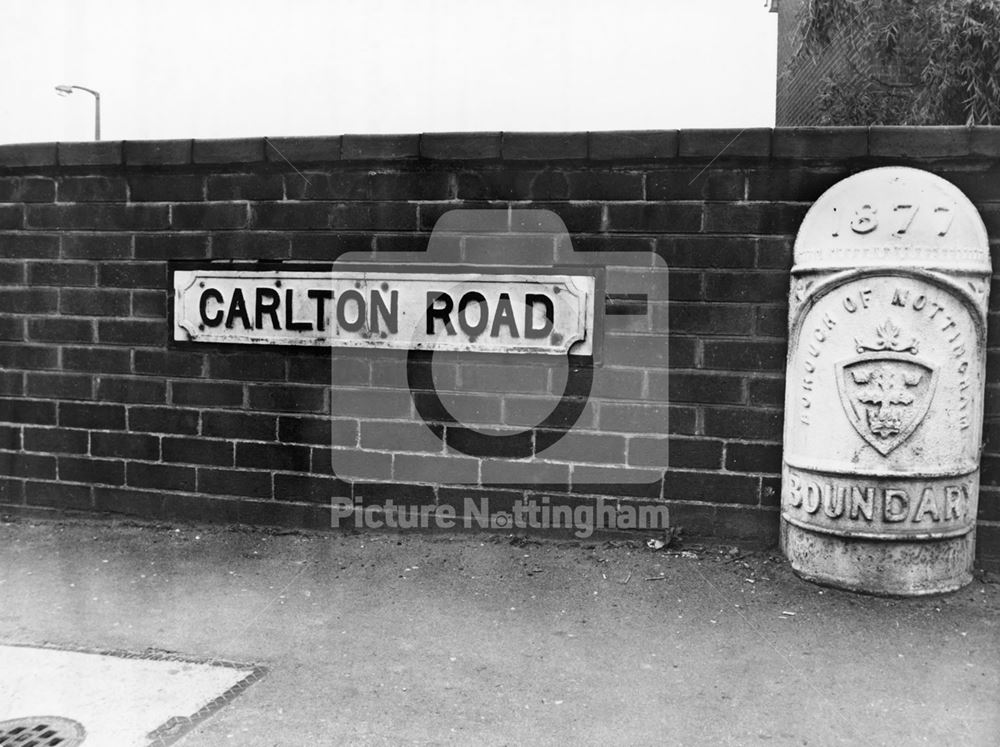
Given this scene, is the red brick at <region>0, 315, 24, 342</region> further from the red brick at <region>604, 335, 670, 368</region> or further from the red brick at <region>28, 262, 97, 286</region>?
the red brick at <region>604, 335, 670, 368</region>

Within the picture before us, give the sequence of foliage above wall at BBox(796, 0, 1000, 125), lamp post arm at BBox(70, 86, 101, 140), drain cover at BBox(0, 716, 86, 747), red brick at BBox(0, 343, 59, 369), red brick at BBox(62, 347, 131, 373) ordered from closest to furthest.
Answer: drain cover at BBox(0, 716, 86, 747)
red brick at BBox(62, 347, 131, 373)
red brick at BBox(0, 343, 59, 369)
foliage above wall at BBox(796, 0, 1000, 125)
lamp post arm at BBox(70, 86, 101, 140)

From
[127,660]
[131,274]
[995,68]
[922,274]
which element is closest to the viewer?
[127,660]

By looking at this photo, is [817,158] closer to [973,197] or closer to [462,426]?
[973,197]

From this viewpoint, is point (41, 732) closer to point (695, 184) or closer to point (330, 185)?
point (330, 185)

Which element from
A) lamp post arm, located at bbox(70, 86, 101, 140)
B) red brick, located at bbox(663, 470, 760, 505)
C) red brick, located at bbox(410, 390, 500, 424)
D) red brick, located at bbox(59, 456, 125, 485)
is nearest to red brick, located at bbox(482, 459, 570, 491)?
red brick, located at bbox(410, 390, 500, 424)

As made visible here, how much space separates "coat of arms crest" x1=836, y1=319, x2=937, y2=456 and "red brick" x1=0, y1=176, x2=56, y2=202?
4.17m

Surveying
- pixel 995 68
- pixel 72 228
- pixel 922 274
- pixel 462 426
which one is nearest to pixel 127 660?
pixel 462 426

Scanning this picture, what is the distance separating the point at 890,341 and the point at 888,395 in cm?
22

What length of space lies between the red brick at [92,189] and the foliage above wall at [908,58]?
10.7 metres

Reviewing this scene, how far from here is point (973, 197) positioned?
3771 mm

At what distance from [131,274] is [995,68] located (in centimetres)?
1187

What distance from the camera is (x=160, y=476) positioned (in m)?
4.66

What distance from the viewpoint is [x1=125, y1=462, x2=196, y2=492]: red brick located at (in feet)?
15.2

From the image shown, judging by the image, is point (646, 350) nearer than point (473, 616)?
No
